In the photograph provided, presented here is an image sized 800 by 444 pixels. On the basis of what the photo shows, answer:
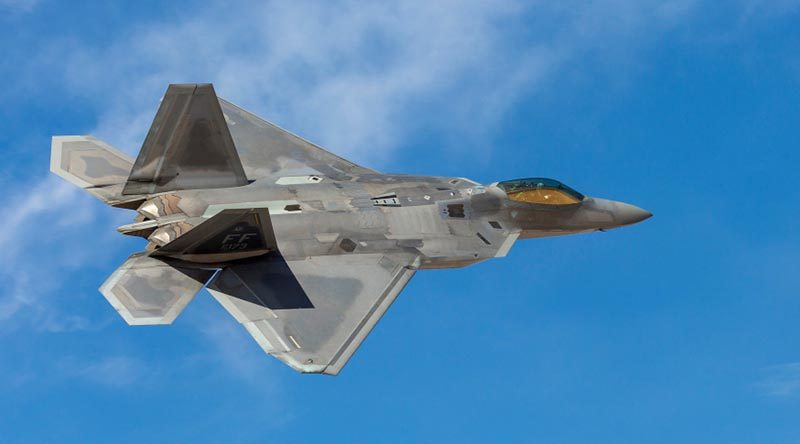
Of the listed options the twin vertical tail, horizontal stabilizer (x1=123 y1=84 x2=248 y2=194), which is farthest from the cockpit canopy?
horizontal stabilizer (x1=123 y1=84 x2=248 y2=194)

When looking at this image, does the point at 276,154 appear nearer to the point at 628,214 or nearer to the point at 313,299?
the point at 313,299

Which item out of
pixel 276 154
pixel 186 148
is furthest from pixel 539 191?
pixel 186 148

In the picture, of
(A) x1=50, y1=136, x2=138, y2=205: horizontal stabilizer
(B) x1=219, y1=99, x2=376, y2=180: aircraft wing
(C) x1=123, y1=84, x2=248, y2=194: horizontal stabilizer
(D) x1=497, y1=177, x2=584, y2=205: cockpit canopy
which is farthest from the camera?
(B) x1=219, y1=99, x2=376, y2=180: aircraft wing

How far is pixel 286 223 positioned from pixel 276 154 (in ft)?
12.6

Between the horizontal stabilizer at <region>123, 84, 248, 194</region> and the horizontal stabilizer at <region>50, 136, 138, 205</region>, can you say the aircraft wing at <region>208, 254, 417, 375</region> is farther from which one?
the horizontal stabilizer at <region>50, 136, 138, 205</region>

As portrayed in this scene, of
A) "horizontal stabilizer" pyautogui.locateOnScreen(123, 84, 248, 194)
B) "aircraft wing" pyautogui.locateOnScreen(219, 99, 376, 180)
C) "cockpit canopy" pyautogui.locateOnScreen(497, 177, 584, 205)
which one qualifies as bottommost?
"horizontal stabilizer" pyautogui.locateOnScreen(123, 84, 248, 194)

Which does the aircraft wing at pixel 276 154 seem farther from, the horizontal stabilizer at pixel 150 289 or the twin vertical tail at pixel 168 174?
the horizontal stabilizer at pixel 150 289

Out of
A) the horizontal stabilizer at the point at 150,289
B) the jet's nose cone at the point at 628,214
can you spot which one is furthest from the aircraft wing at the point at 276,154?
the jet's nose cone at the point at 628,214

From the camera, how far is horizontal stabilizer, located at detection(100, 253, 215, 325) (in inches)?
1053

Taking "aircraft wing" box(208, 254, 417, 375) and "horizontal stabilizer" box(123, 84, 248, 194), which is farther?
"horizontal stabilizer" box(123, 84, 248, 194)

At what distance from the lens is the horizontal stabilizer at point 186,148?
93.3ft

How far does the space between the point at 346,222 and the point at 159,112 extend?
5.27 metres

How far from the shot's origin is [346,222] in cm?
2923

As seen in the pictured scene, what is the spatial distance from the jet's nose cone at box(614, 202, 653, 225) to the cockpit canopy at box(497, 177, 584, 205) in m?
1.23
